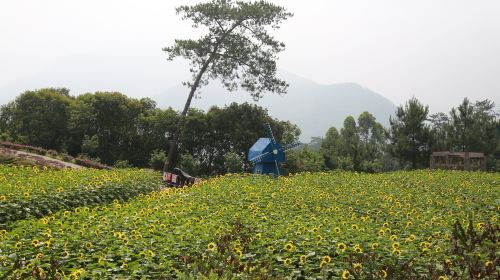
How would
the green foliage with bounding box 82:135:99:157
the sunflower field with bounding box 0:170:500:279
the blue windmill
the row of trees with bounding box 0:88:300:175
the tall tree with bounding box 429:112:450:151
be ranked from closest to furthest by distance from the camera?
1. the sunflower field with bounding box 0:170:500:279
2. the blue windmill
3. the row of trees with bounding box 0:88:300:175
4. the green foliage with bounding box 82:135:99:157
5. the tall tree with bounding box 429:112:450:151

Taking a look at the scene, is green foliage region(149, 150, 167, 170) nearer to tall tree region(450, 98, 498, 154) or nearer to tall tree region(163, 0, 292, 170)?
tall tree region(163, 0, 292, 170)

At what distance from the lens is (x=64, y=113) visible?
32.0 metres

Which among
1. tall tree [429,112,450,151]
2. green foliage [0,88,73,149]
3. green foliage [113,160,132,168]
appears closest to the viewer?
green foliage [113,160,132,168]

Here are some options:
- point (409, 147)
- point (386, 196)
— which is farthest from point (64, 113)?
point (386, 196)

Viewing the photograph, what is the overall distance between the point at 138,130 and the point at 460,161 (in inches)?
756

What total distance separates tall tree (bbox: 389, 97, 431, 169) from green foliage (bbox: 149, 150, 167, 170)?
15061 millimetres

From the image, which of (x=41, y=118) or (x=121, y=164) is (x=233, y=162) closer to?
(x=121, y=164)

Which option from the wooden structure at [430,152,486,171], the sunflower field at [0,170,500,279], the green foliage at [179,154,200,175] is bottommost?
the sunflower field at [0,170,500,279]

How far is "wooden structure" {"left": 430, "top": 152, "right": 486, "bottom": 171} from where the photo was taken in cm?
2383

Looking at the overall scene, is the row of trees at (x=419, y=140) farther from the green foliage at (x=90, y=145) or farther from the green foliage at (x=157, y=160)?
the green foliage at (x=90, y=145)

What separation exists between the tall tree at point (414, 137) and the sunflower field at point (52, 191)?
2031cm

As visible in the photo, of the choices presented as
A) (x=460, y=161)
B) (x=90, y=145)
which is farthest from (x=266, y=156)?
(x=90, y=145)

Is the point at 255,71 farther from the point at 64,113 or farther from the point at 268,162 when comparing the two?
the point at 64,113

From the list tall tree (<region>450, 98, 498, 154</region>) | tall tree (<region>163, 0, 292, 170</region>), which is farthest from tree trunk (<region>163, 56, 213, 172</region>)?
A: tall tree (<region>450, 98, 498, 154</region>)
